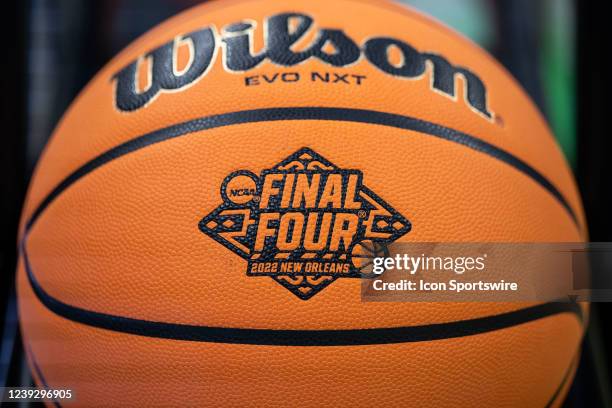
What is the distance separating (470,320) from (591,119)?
108cm

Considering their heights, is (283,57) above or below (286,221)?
above

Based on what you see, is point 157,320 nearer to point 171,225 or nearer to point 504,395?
Result: point 171,225

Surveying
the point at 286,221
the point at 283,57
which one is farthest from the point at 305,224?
the point at 283,57

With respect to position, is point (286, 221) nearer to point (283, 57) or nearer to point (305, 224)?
point (305, 224)

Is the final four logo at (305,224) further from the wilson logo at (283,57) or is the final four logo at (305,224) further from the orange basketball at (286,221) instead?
the wilson logo at (283,57)

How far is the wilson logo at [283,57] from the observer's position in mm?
713

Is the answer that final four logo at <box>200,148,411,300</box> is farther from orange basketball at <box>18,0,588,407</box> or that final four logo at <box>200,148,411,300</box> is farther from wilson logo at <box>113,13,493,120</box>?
wilson logo at <box>113,13,493,120</box>

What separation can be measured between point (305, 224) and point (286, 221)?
18 mm

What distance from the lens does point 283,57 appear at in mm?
710

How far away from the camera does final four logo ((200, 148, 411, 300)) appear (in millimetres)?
620

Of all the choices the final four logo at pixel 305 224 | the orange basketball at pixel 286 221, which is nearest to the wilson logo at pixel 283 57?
the orange basketball at pixel 286 221

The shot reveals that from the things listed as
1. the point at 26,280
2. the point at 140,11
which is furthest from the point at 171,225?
the point at 140,11

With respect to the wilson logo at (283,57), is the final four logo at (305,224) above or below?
below

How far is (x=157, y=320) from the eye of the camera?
0.64 m
